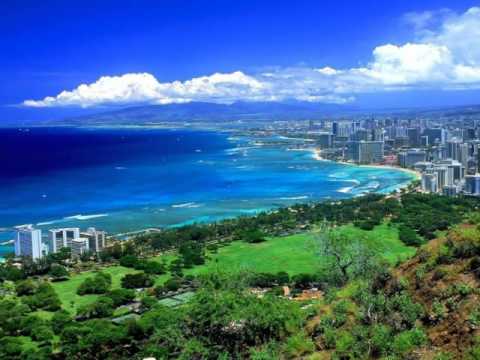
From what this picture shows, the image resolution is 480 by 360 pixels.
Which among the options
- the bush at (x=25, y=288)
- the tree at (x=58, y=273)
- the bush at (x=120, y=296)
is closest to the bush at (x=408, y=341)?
the bush at (x=120, y=296)

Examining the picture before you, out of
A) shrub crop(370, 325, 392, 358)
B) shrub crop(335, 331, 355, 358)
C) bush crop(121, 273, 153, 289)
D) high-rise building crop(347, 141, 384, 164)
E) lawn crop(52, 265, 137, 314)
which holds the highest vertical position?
shrub crop(370, 325, 392, 358)

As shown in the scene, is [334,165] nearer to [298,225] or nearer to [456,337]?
[298,225]

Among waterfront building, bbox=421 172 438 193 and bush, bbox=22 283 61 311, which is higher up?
waterfront building, bbox=421 172 438 193

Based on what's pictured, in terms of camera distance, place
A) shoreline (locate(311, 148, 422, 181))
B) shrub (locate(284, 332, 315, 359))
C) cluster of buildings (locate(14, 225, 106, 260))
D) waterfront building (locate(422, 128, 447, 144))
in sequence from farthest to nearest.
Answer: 1. waterfront building (locate(422, 128, 447, 144))
2. shoreline (locate(311, 148, 422, 181))
3. cluster of buildings (locate(14, 225, 106, 260))
4. shrub (locate(284, 332, 315, 359))

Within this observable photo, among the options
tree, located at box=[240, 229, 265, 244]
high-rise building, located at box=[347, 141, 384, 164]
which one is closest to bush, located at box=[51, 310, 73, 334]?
tree, located at box=[240, 229, 265, 244]

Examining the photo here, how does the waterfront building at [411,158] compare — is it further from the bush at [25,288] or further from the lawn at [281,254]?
the bush at [25,288]

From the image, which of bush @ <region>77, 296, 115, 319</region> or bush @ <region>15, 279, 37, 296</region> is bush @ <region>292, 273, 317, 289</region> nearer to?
bush @ <region>77, 296, 115, 319</region>

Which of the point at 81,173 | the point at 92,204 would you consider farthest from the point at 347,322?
the point at 81,173
